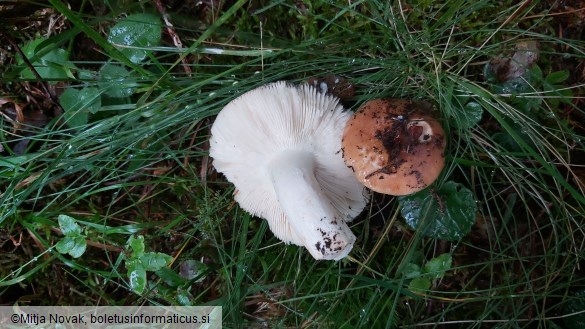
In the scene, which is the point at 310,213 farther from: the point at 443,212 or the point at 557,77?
the point at 557,77

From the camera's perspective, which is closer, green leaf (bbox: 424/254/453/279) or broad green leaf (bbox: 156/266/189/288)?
green leaf (bbox: 424/254/453/279)

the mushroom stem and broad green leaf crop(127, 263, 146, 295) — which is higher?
the mushroom stem

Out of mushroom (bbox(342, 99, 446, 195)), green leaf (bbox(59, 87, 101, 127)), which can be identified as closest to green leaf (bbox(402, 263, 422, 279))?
mushroom (bbox(342, 99, 446, 195))

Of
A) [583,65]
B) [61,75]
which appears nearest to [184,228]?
[61,75]

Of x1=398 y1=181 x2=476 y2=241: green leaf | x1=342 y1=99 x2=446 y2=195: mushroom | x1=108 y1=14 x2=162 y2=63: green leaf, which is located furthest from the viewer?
x1=108 y1=14 x2=162 y2=63: green leaf

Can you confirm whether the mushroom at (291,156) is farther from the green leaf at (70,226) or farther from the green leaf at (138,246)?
the green leaf at (70,226)

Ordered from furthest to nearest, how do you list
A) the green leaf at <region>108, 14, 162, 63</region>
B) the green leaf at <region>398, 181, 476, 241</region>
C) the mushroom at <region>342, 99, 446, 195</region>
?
1. the green leaf at <region>108, 14, 162, 63</region>
2. the green leaf at <region>398, 181, 476, 241</region>
3. the mushroom at <region>342, 99, 446, 195</region>

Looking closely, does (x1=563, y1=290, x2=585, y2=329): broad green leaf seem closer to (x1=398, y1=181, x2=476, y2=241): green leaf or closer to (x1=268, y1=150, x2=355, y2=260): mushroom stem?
(x1=398, y1=181, x2=476, y2=241): green leaf

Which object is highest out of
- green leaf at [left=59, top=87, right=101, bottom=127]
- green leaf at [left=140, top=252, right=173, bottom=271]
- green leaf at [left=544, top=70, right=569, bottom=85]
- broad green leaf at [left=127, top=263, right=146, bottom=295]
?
green leaf at [left=59, top=87, right=101, bottom=127]
